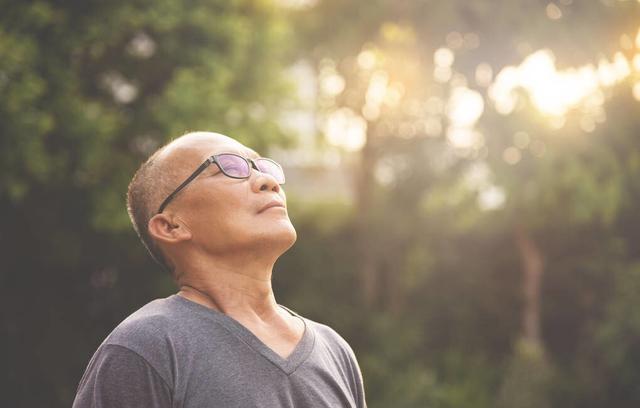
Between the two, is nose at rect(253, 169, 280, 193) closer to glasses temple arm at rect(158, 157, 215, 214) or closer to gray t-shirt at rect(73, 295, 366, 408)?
glasses temple arm at rect(158, 157, 215, 214)

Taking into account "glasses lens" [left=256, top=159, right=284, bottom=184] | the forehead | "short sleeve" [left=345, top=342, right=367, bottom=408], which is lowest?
"short sleeve" [left=345, top=342, right=367, bottom=408]

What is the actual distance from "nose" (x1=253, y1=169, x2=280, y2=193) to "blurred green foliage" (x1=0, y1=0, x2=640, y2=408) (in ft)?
21.9

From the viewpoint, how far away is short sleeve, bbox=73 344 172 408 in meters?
1.55

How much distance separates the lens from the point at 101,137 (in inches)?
357

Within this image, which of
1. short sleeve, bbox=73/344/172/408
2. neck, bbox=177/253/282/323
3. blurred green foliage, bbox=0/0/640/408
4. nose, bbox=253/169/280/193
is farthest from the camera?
blurred green foliage, bbox=0/0/640/408

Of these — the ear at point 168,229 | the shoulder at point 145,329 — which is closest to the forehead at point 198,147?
the ear at point 168,229

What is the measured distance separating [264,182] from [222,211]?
0.51ft

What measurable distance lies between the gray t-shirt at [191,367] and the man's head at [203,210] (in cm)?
17

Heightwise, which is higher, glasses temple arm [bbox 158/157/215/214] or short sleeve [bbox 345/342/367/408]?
glasses temple arm [bbox 158/157/215/214]

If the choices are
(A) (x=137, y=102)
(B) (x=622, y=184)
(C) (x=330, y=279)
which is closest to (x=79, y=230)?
(A) (x=137, y=102)

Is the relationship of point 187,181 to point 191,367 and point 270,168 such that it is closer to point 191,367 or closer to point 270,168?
point 270,168

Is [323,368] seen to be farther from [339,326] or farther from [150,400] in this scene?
[339,326]

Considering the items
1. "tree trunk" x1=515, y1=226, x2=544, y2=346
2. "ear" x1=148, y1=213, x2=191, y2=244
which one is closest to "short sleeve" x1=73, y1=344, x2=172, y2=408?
"ear" x1=148, y1=213, x2=191, y2=244

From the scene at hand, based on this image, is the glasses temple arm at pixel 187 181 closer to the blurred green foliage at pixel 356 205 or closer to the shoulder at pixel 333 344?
the shoulder at pixel 333 344
